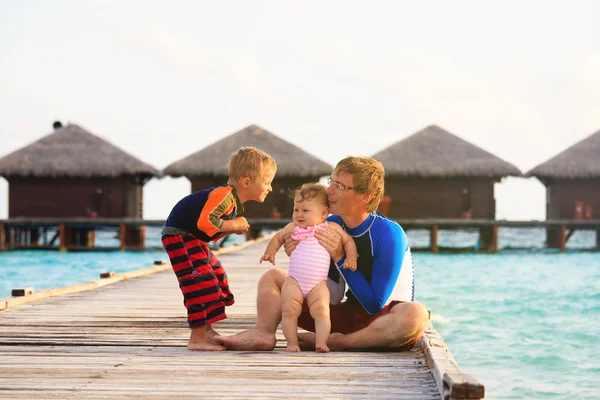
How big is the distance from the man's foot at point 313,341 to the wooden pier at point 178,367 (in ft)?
0.36

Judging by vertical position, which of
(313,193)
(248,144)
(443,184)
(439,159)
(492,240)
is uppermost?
(248,144)

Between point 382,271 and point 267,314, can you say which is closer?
point 382,271

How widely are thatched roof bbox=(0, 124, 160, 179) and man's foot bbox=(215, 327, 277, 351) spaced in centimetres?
2313

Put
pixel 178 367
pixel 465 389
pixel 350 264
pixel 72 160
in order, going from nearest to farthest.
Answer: pixel 465 389, pixel 178 367, pixel 350 264, pixel 72 160

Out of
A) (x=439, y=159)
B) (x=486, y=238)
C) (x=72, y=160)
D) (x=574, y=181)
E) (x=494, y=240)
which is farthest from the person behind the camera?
(x=486, y=238)

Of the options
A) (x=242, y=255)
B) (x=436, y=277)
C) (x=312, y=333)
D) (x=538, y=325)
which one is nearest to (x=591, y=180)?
(x=436, y=277)

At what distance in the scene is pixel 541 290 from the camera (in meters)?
17.5

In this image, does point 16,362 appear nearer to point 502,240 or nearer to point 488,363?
point 488,363

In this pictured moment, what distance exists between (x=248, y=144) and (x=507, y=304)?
533 inches

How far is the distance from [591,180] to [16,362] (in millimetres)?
25401

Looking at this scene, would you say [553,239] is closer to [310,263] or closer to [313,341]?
[313,341]

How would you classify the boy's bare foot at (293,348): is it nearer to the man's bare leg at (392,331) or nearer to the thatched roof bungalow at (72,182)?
the man's bare leg at (392,331)

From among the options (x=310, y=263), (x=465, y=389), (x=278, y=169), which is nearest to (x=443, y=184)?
(x=278, y=169)

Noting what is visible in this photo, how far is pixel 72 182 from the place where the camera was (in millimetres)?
27094
